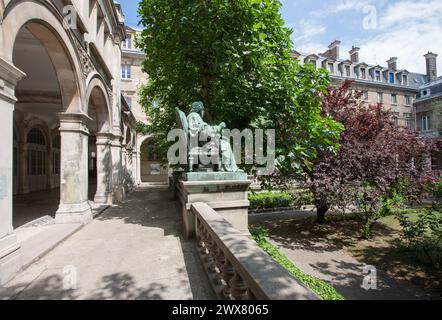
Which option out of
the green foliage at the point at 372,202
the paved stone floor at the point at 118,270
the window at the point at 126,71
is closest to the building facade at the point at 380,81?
the window at the point at 126,71

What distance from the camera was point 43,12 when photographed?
5137mm

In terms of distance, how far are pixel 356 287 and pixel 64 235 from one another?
729cm

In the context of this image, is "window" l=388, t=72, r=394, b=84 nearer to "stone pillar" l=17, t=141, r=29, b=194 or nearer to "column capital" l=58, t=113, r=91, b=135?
"column capital" l=58, t=113, r=91, b=135

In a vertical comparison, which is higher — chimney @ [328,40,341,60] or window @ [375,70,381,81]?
chimney @ [328,40,341,60]

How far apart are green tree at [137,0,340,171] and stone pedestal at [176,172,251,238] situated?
223cm

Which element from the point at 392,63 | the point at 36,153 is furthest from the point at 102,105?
the point at 392,63

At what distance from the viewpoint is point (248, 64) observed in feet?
23.8

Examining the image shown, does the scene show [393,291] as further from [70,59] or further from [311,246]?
[70,59]

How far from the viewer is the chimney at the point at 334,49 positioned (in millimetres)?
37219

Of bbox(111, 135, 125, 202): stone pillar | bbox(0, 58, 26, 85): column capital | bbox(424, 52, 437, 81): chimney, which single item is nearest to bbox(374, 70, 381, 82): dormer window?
bbox(424, 52, 437, 81): chimney

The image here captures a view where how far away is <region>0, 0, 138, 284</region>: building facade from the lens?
3764 millimetres

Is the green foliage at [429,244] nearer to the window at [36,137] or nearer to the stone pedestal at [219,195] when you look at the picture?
the stone pedestal at [219,195]

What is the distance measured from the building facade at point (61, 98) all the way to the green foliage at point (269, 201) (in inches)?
289

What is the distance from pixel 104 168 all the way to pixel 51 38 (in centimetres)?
611
